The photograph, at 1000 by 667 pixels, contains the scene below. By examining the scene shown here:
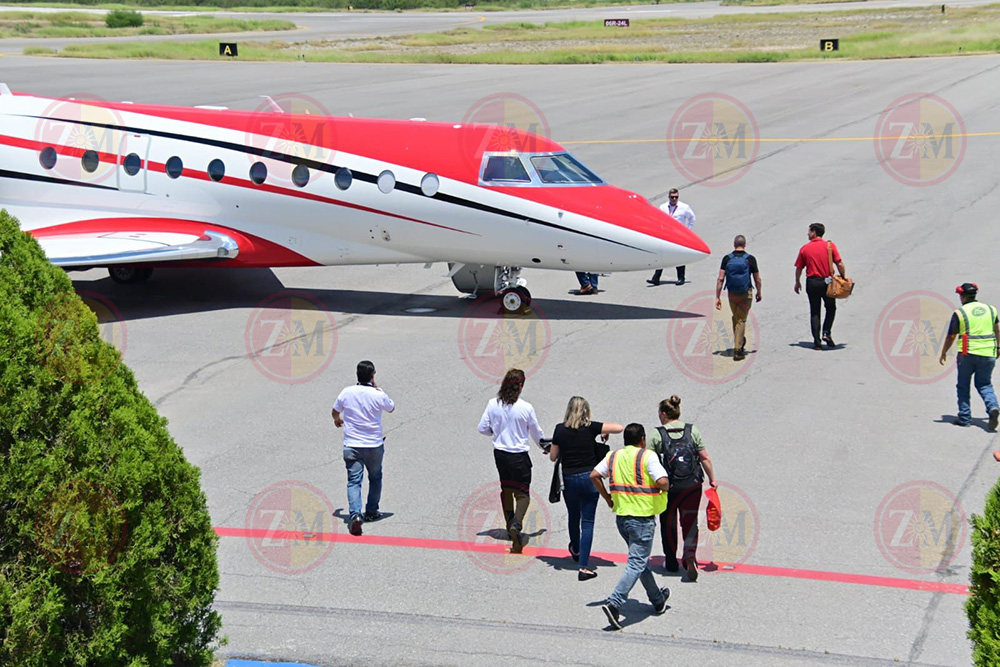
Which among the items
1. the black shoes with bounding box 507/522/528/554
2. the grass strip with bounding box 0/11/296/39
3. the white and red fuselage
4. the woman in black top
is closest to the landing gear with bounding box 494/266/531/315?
the white and red fuselage

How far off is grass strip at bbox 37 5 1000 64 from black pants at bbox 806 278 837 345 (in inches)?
1853

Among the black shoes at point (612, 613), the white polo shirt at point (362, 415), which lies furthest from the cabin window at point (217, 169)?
the black shoes at point (612, 613)

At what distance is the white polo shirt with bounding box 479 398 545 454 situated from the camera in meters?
11.4

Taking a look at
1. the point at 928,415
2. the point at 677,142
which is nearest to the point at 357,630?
the point at 928,415

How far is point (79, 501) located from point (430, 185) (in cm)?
1319

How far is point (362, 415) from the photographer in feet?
39.3

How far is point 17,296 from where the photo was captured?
740cm

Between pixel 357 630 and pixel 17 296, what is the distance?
4.06 meters

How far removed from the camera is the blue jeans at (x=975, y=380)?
14820 mm

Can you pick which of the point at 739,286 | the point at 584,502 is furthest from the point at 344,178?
the point at 584,502

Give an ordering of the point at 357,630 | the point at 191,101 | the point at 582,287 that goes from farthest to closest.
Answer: the point at 191,101
the point at 582,287
the point at 357,630

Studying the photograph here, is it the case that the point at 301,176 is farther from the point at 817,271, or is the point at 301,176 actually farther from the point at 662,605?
the point at 662,605

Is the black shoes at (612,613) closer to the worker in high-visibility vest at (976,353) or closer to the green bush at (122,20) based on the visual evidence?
the worker in high-visibility vest at (976,353)

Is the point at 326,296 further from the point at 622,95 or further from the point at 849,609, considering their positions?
the point at 622,95
